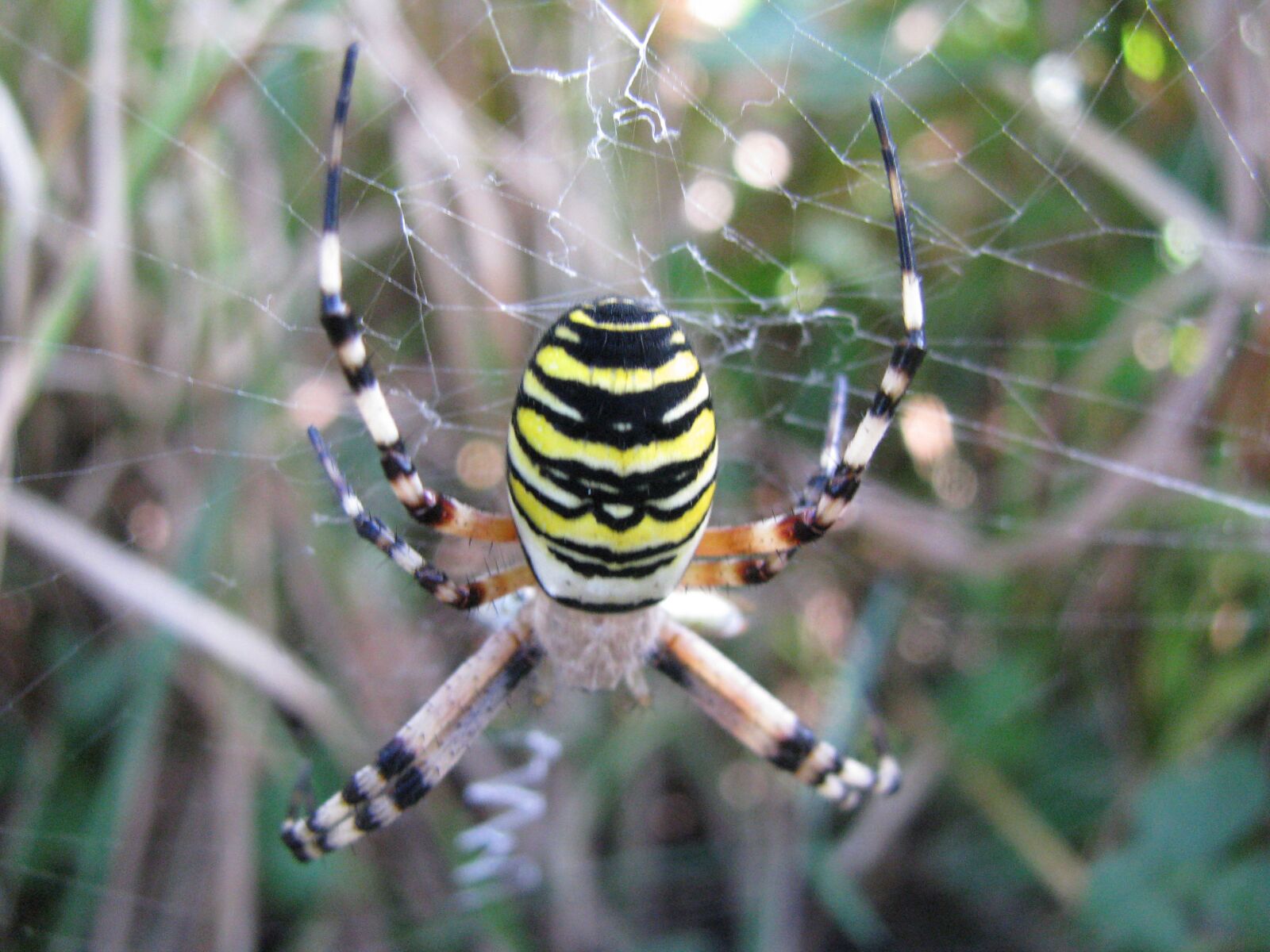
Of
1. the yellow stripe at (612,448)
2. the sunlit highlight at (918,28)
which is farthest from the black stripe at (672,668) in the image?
the sunlit highlight at (918,28)

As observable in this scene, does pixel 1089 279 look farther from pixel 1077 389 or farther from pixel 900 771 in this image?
pixel 900 771

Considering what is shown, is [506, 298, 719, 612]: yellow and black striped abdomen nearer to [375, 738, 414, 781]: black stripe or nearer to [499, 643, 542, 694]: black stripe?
[499, 643, 542, 694]: black stripe

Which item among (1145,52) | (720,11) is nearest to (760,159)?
(720,11)

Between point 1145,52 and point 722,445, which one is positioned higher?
point 1145,52

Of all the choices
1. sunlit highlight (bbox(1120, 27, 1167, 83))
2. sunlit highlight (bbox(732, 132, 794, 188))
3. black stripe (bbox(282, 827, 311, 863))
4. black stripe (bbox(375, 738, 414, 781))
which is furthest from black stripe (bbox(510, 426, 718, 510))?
sunlit highlight (bbox(1120, 27, 1167, 83))

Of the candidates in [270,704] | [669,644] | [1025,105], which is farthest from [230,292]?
[1025,105]

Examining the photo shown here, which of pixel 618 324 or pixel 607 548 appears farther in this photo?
pixel 607 548

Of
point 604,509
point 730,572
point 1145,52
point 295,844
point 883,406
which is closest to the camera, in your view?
point 604,509

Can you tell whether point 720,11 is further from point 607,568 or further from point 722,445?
point 607,568
